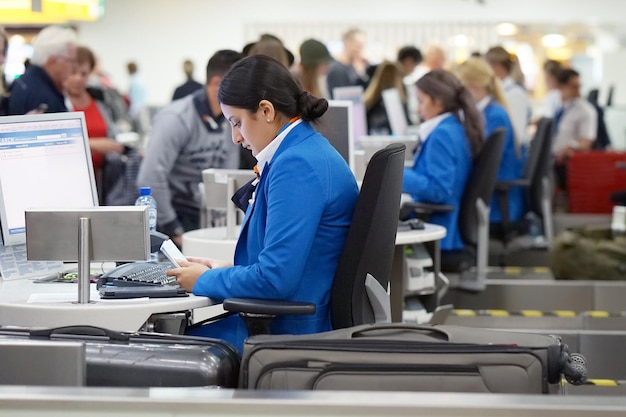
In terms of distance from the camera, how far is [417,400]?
1.72 m

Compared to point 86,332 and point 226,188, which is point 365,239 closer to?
point 86,332

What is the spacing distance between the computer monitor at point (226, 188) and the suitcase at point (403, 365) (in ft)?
5.72

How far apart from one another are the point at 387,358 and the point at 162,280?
100cm

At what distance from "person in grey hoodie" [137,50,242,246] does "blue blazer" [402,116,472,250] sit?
0.88 meters

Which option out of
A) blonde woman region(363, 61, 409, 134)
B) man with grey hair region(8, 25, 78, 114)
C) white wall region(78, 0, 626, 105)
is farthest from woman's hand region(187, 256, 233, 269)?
white wall region(78, 0, 626, 105)

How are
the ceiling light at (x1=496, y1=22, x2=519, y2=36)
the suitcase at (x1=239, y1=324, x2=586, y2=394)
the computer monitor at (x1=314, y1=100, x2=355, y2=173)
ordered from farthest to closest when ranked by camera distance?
the ceiling light at (x1=496, y1=22, x2=519, y2=36), the computer monitor at (x1=314, y1=100, x2=355, y2=173), the suitcase at (x1=239, y1=324, x2=586, y2=394)

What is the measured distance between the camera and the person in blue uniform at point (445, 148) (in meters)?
5.20

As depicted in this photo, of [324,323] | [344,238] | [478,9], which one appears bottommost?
[324,323]

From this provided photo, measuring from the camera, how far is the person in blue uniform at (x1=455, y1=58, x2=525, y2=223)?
21.7 feet

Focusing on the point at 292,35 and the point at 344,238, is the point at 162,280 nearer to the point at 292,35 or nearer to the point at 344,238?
the point at 344,238

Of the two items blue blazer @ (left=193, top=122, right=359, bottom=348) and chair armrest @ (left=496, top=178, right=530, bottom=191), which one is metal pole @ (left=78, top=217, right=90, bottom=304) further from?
chair armrest @ (left=496, top=178, right=530, bottom=191)

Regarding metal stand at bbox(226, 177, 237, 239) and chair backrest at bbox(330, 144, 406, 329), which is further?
metal stand at bbox(226, 177, 237, 239)

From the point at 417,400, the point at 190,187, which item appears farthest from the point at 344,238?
the point at 190,187

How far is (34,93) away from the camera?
561cm
